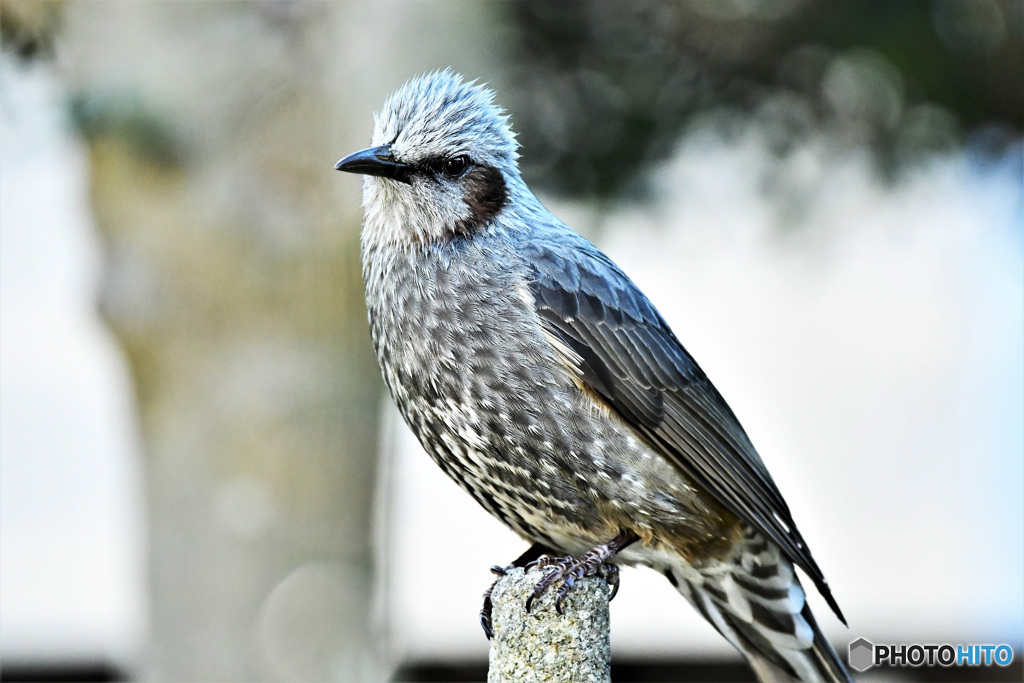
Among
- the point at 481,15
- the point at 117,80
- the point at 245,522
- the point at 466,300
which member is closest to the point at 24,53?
the point at 117,80

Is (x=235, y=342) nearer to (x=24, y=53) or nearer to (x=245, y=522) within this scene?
(x=245, y=522)

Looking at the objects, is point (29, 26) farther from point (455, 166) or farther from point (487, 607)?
point (487, 607)

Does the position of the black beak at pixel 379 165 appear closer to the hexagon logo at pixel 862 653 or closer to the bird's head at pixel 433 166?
the bird's head at pixel 433 166

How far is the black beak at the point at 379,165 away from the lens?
2756 mm

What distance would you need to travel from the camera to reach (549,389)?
8.86ft

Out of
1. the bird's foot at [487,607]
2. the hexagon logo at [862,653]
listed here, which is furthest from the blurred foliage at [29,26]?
the hexagon logo at [862,653]

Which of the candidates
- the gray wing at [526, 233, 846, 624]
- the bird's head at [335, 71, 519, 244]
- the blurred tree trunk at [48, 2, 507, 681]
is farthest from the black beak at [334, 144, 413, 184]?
the blurred tree trunk at [48, 2, 507, 681]

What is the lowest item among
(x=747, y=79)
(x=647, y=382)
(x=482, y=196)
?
(x=647, y=382)

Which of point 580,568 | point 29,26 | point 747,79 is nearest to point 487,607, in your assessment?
point 580,568

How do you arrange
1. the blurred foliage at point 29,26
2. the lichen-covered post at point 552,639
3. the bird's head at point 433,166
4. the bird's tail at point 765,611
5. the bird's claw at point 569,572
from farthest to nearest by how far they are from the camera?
the blurred foliage at point 29,26 < the bird's tail at point 765,611 < the bird's head at point 433,166 < the bird's claw at point 569,572 < the lichen-covered post at point 552,639

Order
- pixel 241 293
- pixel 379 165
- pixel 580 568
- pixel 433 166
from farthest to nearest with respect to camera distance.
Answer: pixel 241 293
pixel 433 166
pixel 379 165
pixel 580 568

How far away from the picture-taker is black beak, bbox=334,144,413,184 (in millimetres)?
2756

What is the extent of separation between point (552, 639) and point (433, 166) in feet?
4.85

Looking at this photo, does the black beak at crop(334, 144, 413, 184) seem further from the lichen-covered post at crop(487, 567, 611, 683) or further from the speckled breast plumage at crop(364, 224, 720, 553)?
the lichen-covered post at crop(487, 567, 611, 683)
